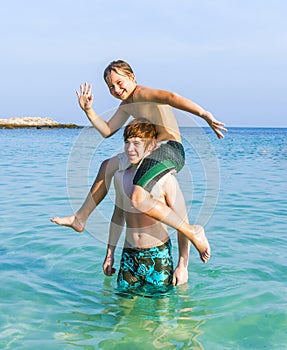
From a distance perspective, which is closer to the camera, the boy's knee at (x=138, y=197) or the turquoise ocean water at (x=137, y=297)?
the turquoise ocean water at (x=137, y=297)

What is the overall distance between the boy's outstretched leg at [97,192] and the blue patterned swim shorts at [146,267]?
1.83ft

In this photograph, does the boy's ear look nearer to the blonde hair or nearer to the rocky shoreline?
the blonde hair

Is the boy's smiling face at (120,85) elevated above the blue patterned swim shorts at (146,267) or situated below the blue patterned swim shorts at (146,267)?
above

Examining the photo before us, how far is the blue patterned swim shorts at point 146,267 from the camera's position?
4.46m

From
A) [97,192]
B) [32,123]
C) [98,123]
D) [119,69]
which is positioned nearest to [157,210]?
[97,192]

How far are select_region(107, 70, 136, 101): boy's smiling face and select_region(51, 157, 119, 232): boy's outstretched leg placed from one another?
60cm

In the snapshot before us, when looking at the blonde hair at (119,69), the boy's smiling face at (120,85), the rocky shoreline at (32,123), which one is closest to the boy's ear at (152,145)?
the boy's smiling face at (120,85)

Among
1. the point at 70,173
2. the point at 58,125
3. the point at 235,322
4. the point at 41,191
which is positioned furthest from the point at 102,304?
the point at 58,125

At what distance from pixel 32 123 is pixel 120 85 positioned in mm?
90358

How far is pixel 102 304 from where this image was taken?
4531 millimetres

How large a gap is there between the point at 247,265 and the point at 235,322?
1687 millimetres

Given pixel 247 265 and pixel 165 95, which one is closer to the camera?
pixel 165 95

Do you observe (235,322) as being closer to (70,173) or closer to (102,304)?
(102,304)

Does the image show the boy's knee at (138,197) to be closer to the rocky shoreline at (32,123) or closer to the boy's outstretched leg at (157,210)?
the boy's outstretched leg at (157,210)
